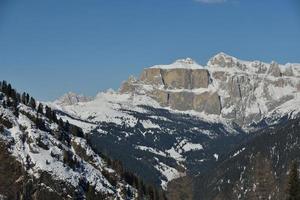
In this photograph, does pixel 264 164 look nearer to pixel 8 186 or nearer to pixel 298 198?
pixel 298 198

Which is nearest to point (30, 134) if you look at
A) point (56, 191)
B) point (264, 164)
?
point (56, 191)

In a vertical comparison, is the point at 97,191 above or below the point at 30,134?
below

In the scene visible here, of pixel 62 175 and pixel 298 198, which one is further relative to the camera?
pixel 62 175

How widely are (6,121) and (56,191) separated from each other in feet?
83.4

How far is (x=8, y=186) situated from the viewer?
17825 centimetres

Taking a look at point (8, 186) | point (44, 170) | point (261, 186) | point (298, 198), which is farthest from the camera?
point (44, 170)

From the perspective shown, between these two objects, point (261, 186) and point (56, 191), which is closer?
point (261, 186)

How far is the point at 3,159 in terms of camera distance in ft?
611

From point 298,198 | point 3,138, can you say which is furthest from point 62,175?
point 298,198

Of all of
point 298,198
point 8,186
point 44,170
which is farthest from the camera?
point 44,170

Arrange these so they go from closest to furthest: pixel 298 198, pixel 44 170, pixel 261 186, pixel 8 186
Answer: pixel 298 198 < pixel 261 186 < pixel 8 186 < pixel 44 170

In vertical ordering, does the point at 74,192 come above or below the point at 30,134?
below

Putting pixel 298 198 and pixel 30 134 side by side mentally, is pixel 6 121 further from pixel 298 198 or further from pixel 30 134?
pixel 298 198

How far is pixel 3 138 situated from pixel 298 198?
365ft
